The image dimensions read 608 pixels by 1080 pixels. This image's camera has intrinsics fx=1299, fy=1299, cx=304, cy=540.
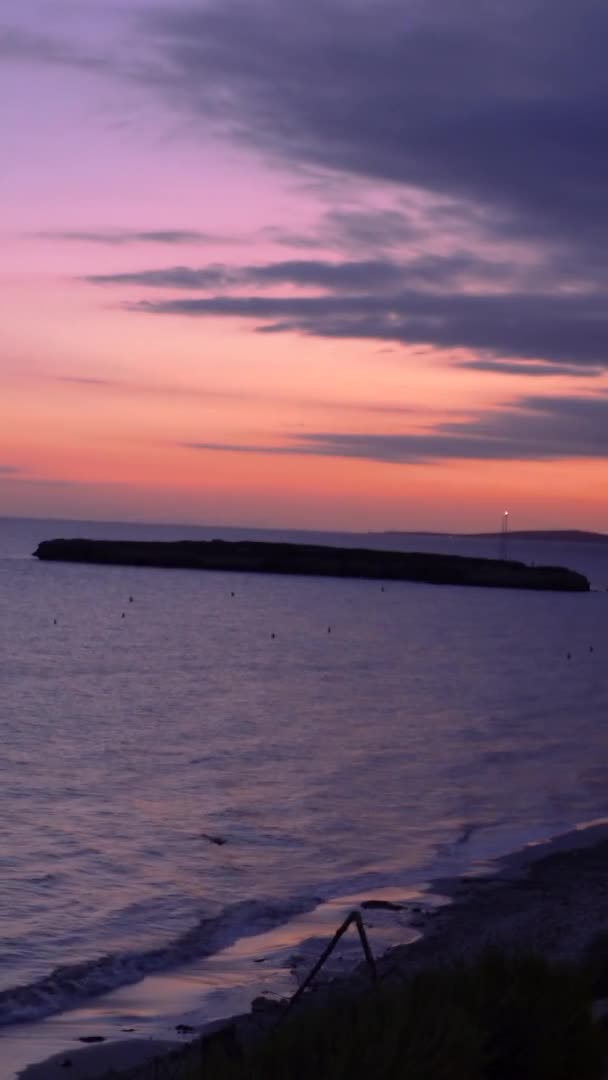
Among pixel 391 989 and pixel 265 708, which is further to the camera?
pixel 265 708

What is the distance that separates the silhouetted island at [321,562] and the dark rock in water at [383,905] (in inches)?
4563

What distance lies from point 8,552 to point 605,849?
6423 inches

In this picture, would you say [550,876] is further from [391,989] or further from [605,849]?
[391,989]

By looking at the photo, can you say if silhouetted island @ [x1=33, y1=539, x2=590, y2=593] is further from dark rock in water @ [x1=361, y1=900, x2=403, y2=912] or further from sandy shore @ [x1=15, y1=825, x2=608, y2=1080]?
dark rock in water @ [x1=361, y1=900, x2=403, y2=912]

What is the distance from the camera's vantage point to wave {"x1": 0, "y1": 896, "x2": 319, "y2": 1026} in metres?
11.9

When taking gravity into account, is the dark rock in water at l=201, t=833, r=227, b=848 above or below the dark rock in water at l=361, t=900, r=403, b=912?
below

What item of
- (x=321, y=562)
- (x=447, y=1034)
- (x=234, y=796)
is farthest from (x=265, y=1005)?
(x=321, y=562)

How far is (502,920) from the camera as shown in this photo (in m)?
14.7

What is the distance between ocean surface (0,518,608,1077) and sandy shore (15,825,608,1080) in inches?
20.7

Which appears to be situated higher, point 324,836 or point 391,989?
point 391,989

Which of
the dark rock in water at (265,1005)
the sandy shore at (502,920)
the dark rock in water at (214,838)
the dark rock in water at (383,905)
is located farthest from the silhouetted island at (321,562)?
the dark rock in water at (265,1005)

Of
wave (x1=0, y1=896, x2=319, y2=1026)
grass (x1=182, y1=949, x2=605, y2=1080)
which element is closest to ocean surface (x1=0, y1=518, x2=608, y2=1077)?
wave (x1=0, y1=896, x2=319, y2=1026)

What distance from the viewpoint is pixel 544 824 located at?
21.5 meters

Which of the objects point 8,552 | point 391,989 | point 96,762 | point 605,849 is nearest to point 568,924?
point 605,849
